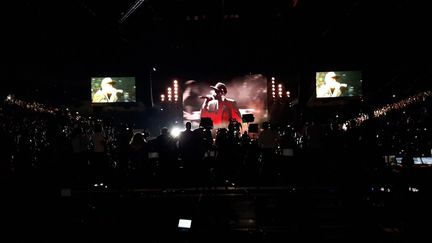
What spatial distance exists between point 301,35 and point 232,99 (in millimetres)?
3376

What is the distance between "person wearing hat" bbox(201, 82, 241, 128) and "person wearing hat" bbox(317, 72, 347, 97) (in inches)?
121

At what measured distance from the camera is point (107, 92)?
15.5 meters

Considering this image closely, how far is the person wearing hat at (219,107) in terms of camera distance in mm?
15727

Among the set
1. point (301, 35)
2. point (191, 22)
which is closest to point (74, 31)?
point (191, 22)

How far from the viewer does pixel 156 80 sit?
1612 cm

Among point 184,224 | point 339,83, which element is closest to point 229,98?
point 339,83

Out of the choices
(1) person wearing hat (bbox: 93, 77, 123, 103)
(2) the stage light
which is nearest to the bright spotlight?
(1) person wearing hat (bbox: 93, 77, 123, 103)

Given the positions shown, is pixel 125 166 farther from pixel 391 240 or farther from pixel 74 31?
pixel 391 240

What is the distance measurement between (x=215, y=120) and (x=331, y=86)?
4273mm

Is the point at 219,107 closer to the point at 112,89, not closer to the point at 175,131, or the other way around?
the point at 175,131

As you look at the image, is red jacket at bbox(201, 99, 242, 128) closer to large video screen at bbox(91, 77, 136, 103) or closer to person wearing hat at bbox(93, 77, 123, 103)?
large video screen at bbox(91, 77, 136, 103)

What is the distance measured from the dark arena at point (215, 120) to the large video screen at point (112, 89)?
0.04m

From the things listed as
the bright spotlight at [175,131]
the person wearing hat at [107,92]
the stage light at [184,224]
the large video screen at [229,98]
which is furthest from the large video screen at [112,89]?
the stage light at [184,224]

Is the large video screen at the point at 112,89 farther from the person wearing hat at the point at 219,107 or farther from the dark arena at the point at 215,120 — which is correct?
the person wearing hat at the point at 219,107
